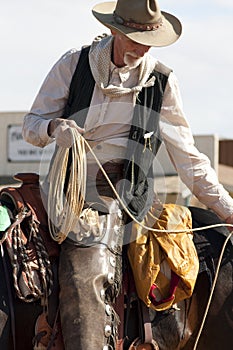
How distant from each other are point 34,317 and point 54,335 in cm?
17

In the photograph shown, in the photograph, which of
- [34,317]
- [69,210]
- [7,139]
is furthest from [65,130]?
[7,139]

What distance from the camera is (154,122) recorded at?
20.2 ft

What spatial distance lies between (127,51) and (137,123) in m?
0.47

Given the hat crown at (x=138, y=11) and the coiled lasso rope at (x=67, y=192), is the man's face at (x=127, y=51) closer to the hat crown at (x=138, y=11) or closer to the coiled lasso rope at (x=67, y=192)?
the hat crown at (x=138, y=11)

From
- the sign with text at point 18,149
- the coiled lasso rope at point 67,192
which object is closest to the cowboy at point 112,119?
the coiled lasso rope at point 67,192

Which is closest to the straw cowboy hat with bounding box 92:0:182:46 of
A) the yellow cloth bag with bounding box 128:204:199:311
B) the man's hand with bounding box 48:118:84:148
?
the man's hand with bounding box 48:118:84:148

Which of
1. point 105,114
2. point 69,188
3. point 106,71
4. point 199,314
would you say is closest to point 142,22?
point 106,71

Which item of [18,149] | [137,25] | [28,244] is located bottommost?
[18,149]

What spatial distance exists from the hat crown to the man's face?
14 centimetres

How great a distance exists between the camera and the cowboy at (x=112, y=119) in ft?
19.1

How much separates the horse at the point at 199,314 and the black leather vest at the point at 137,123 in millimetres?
545

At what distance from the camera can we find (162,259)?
6113 mm

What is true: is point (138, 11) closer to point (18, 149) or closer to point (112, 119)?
point (112, 119)

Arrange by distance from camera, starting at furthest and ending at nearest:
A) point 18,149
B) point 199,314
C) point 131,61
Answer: point 18,149, point 199,314, point 131,61
